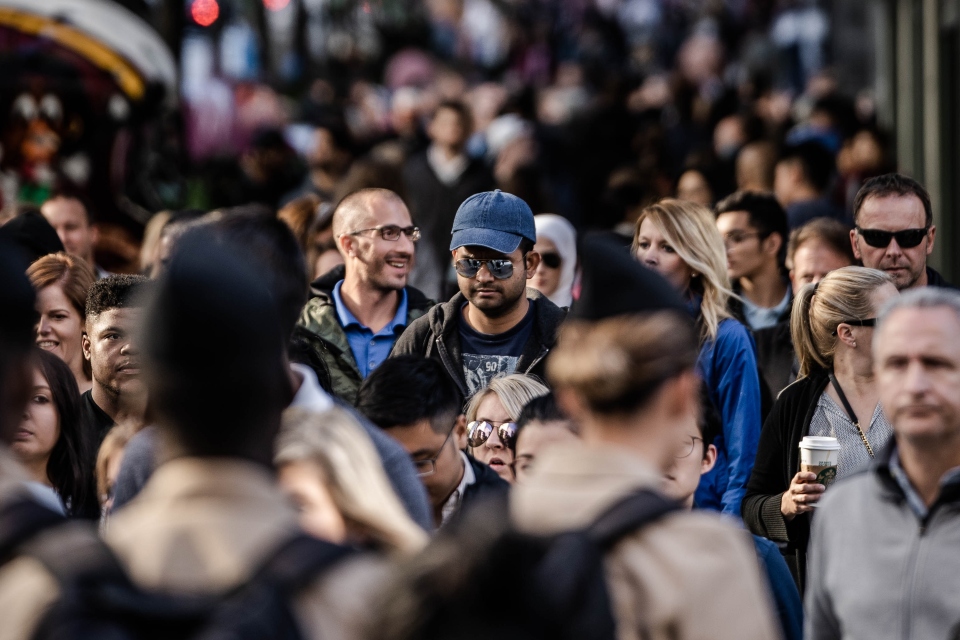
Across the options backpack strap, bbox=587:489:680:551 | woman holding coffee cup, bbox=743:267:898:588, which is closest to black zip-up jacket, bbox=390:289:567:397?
woman holding coffee cup, bbox=743:267:898:588

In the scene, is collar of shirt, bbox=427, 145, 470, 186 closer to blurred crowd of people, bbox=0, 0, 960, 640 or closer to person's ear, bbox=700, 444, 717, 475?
blurred crowd of people, bbox=0, 0, 960, 640

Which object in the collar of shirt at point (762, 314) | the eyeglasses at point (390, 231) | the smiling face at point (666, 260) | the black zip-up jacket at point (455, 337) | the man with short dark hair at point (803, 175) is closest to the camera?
the black zip-up jacket at point (455, 337)

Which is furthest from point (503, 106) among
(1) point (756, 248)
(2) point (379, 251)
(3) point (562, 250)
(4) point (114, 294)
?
(4) point (114, 294)

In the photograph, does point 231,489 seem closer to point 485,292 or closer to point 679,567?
point 679,567

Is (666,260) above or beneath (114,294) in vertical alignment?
beneath

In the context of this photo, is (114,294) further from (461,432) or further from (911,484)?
(911,484)

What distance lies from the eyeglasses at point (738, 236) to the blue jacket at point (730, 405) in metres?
1.50

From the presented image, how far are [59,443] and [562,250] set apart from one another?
3283mm

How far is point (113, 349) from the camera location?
19.0ft

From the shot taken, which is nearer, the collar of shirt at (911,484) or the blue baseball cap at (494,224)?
the collar of shirt at (911,484)

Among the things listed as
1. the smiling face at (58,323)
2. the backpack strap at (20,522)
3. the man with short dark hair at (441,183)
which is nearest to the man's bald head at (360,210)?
the smiling face at (58,323)

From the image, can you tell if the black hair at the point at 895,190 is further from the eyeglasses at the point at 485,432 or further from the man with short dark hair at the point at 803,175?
the man with short dark hair at the point at 803,175

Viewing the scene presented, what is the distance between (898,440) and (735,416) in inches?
103

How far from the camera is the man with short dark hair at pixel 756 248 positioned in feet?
26.0
